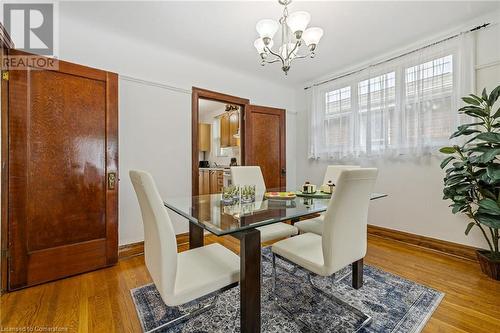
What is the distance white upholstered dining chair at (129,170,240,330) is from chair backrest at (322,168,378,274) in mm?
562

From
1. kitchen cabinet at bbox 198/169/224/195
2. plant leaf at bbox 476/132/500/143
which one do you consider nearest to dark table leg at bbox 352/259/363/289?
plant leaf at bbox 476/132/500/143

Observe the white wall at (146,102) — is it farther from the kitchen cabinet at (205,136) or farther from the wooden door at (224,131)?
the kitchen cabinet at (205,136)

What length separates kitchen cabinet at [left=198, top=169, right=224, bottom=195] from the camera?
512 cm

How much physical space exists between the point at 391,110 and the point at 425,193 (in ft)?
3.82

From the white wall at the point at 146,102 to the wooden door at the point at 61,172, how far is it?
33cm

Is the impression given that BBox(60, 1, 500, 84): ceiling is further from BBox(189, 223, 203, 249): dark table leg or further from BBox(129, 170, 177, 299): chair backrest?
BBox(189, 223, 203, 249): dark table leg

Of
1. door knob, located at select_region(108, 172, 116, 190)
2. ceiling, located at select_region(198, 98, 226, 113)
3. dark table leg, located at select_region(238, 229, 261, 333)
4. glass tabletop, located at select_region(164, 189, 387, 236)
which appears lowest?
dark table leg, located at select_region(238, 229, 261, 333)

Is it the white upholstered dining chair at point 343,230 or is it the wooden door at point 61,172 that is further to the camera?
the wooden door at point 61,172

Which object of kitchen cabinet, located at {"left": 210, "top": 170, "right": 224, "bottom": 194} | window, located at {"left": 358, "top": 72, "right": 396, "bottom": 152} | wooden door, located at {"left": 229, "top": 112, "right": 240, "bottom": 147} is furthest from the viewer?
wooden door, located at {"left": 229, "top": 112, "right": 240, "bottom": 147}

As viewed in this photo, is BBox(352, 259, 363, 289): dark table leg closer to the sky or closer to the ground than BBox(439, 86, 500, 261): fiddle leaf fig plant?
closer to the ground

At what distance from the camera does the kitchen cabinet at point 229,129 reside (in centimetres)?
522

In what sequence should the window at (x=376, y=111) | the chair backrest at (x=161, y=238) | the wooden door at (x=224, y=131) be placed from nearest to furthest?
the chair backrest at (x=161, y=238) < the window at (x=376, y=111) < the wooden door at (x=224, y=131)

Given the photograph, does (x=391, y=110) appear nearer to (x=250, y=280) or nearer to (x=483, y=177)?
(x=483, y=177)

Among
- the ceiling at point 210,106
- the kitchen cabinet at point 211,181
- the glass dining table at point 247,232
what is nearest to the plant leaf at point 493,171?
the glass dining table at point 247,232
